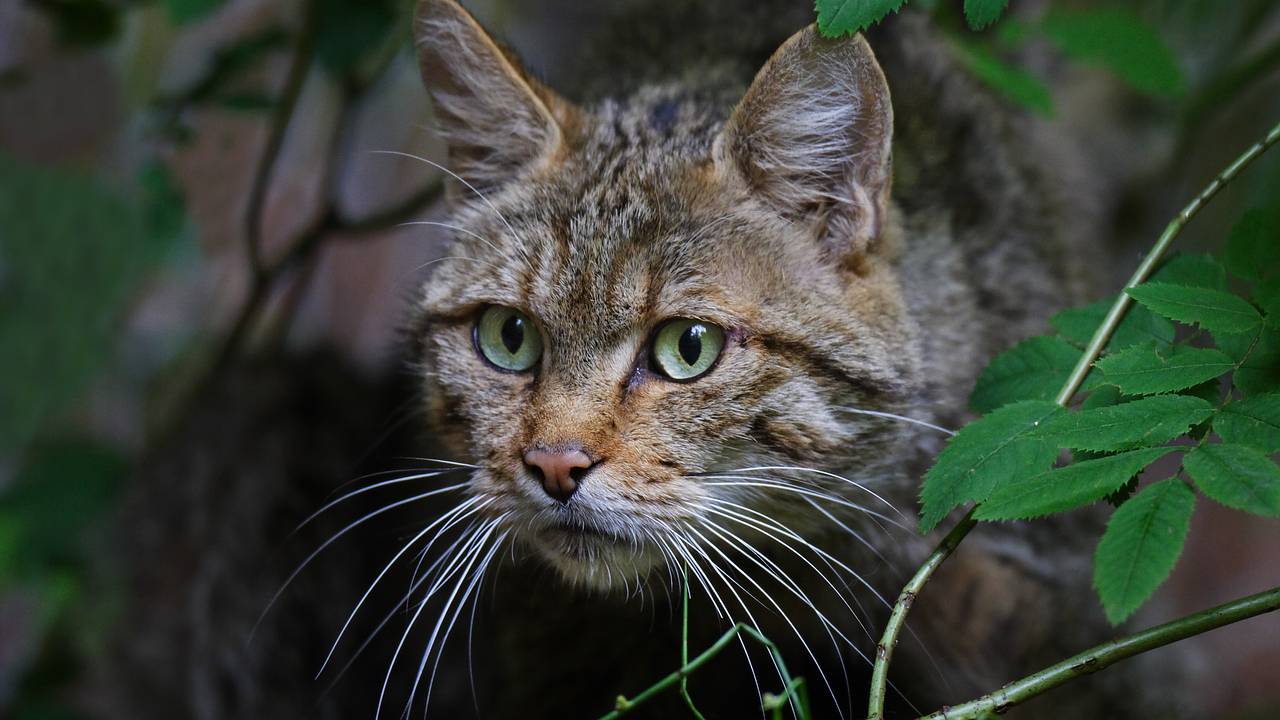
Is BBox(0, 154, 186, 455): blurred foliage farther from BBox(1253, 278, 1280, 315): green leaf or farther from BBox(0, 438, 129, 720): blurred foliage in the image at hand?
BBox(1253, 278, 1280, 315): green leaf

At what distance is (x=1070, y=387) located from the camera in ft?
5.69

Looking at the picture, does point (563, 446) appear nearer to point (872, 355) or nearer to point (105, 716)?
point (872, 355)

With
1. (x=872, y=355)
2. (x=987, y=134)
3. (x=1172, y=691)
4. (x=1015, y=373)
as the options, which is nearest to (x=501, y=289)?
(x=872, y=355)

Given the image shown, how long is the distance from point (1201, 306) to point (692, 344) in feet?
2.71

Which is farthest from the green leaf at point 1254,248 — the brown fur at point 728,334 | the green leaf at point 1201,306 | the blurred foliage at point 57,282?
the blurred foliage at point 57,282

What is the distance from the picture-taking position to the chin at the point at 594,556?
6.47 feet

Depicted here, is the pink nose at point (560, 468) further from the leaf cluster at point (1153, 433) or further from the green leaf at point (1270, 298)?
the green leaf at point (1270, 298)

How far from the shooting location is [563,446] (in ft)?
6.15

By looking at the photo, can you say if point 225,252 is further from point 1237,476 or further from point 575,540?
point 1237,476

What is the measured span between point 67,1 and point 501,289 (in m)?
1.77

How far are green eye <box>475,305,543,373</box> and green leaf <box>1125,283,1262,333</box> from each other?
106 centimetres

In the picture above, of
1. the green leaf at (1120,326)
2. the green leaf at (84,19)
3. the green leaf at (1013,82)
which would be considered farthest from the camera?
the green leaf at (84,19)

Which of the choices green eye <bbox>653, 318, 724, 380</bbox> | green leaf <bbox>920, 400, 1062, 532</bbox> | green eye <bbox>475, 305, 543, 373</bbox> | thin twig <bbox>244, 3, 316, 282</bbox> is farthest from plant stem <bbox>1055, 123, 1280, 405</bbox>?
thin twig <bbox>244, 3, 316, 282</bbox>

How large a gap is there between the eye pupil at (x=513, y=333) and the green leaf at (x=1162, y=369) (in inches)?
41.6
